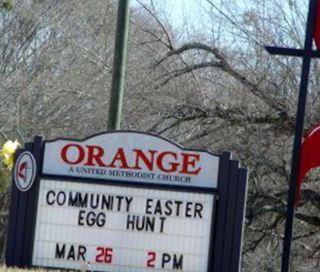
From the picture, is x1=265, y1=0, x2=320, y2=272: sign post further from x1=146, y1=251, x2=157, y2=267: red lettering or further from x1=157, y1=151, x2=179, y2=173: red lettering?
x1=146, y1=251, x2=157, y2=267: red lettering

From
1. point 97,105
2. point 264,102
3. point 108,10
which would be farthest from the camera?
point 108,10

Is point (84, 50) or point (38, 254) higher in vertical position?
point (84, 50)

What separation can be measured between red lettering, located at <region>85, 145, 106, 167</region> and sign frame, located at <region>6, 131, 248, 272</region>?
0.17 m

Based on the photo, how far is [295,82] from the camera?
19.4m

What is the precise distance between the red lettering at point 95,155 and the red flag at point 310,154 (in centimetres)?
238

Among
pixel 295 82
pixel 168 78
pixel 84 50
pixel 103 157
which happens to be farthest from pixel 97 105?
pixel 103 157

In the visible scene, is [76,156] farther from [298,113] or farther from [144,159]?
[298,113]

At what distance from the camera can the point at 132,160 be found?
12055mm

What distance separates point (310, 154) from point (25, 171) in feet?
11.2

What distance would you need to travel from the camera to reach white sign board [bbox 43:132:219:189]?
11984 millimetres

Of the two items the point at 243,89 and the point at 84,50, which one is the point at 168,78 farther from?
the point at 84,50

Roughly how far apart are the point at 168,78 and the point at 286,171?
291 centimetres

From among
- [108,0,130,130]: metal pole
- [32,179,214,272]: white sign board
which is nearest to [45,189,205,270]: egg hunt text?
[32,179,214,272]: white sign board

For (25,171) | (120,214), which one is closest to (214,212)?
(120,214)
